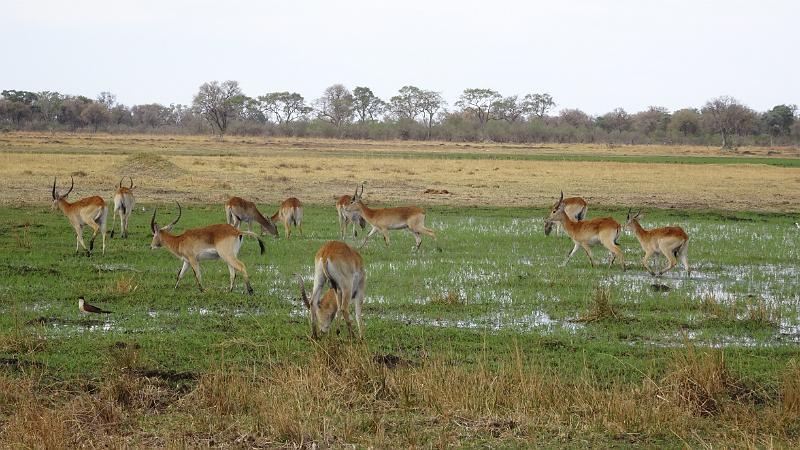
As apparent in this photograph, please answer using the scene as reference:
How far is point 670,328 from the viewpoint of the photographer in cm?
991

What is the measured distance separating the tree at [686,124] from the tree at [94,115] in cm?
5851

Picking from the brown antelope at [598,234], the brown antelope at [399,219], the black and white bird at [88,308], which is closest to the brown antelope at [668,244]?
the brown antelope at [598,234]

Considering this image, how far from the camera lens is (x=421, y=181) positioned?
1280 inches

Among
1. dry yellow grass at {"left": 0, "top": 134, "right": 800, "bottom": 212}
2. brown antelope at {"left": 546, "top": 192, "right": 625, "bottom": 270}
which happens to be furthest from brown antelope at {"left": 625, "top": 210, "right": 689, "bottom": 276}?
dry yellow grass at {"left": 0, "top": 134, "right": 800, "bottom": 212}

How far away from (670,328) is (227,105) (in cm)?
8799

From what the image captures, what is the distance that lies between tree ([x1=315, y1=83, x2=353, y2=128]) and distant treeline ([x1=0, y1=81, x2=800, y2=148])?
13 cm

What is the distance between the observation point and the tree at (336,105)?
109 meters

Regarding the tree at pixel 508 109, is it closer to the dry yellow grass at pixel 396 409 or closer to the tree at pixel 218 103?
the tree at pixel 218 103

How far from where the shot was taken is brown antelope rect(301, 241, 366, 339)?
877 centimetres

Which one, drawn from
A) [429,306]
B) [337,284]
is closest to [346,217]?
[429,306]

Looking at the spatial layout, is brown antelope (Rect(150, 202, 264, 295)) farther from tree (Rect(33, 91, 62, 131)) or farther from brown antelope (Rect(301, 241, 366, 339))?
tree (Rect(33, 91, 62, 131))

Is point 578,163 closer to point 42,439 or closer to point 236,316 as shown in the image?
point 236,316

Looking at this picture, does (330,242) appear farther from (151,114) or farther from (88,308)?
(151,114)

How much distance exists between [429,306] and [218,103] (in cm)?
8682
